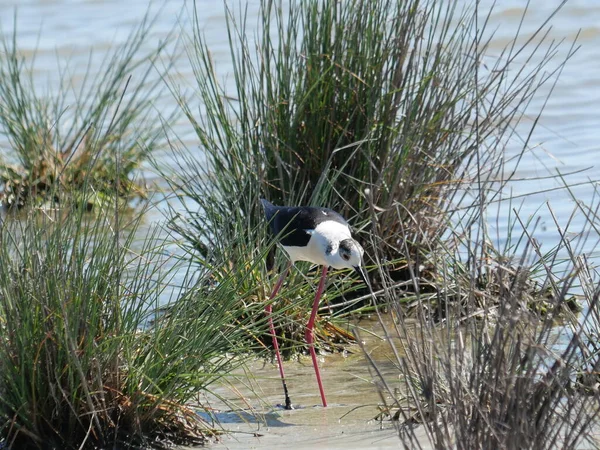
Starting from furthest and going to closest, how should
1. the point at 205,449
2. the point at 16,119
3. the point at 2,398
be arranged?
the point at 16,119, the point at 205,449, the point at 2,398

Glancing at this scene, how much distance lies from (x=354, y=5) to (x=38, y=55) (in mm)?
6721

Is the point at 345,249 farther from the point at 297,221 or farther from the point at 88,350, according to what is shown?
the point at 88,350

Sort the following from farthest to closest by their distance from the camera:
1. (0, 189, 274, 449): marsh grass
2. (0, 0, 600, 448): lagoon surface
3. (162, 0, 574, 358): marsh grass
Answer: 1. (162, 0, 574, 358): marsh grass
2. (0, 0, 600, 448): lagoon surface
3. (0, 189, 274, 449): marsh grass

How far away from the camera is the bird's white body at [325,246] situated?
4.07m

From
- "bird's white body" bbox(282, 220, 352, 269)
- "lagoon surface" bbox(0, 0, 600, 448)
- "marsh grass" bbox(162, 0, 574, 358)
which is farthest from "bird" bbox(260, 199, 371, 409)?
"marsh grass" bbox(162, 0, 574, 358)

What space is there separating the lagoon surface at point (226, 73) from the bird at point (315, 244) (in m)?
0.17

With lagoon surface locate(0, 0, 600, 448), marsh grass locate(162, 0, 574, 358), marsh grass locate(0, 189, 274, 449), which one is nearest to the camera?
marsh grass locate(0, 189, 274, 449)

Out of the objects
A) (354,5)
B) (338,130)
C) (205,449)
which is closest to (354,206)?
(338,130)

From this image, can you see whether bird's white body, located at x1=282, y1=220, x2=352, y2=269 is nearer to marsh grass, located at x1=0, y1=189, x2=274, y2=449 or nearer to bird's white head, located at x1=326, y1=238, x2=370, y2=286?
bird's white head, located at x1=326, y1=238, x2=370, y2=286

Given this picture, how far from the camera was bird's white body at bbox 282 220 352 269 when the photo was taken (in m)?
4.07

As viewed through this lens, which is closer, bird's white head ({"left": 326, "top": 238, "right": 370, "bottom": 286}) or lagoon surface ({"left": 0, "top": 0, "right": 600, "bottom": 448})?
lagoon surface ({"left": 0, "top": 0, "right": 600, "bottom": 448})

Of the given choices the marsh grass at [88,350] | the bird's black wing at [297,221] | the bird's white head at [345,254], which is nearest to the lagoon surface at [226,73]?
the marsh grass at [88,350]

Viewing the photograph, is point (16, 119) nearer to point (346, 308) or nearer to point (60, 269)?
point (346, 308)

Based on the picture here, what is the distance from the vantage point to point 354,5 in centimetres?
493
